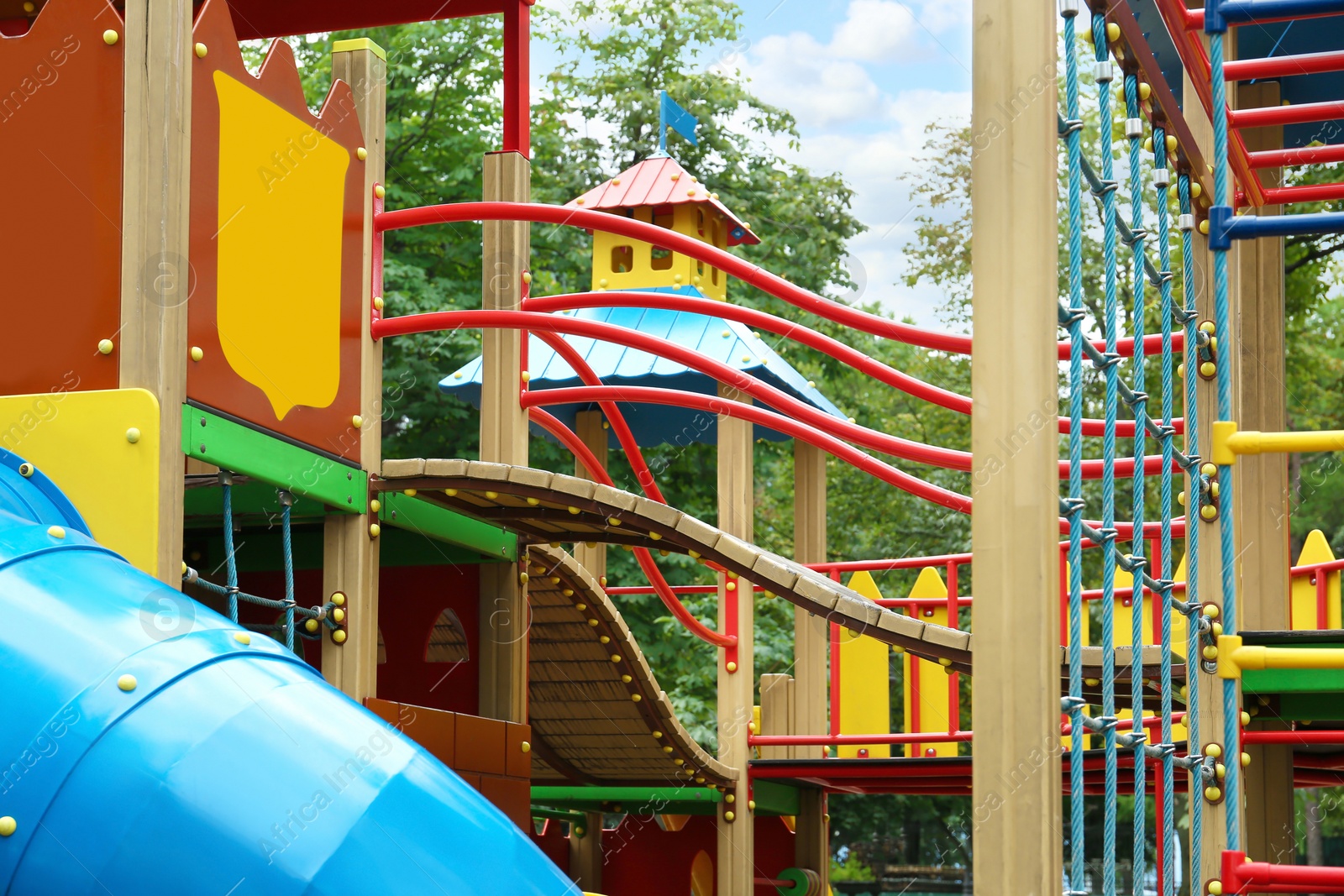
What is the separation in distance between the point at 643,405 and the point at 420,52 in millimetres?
8863

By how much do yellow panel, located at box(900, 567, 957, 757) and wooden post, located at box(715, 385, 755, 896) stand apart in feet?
3.21

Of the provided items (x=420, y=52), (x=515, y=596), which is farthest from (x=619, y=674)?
(x=420, y=52)

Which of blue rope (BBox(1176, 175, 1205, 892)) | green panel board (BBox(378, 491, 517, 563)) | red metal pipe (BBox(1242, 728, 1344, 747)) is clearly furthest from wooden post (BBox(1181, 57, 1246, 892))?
green panel board (BBox(378, 491, 517, 563))

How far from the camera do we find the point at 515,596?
6.69 m

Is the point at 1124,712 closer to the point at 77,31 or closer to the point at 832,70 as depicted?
the point at 77,31

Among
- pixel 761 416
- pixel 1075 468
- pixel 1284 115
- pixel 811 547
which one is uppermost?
pixel 1284 115

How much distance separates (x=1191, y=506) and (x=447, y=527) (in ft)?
10.8

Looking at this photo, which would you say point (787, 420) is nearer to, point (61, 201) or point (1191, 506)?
point (1191, 506)

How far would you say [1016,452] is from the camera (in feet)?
7.72

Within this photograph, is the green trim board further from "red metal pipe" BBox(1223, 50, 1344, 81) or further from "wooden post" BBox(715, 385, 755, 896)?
"red metal pipe" BBox(1223, 50, 1344, 81)

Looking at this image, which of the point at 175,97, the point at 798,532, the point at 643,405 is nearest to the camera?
the point at 175,97

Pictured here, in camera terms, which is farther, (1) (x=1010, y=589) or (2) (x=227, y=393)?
(2) (x=227, y=393)

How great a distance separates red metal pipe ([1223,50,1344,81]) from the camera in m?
4.02

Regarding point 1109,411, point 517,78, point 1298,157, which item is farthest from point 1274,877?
point 517,78
